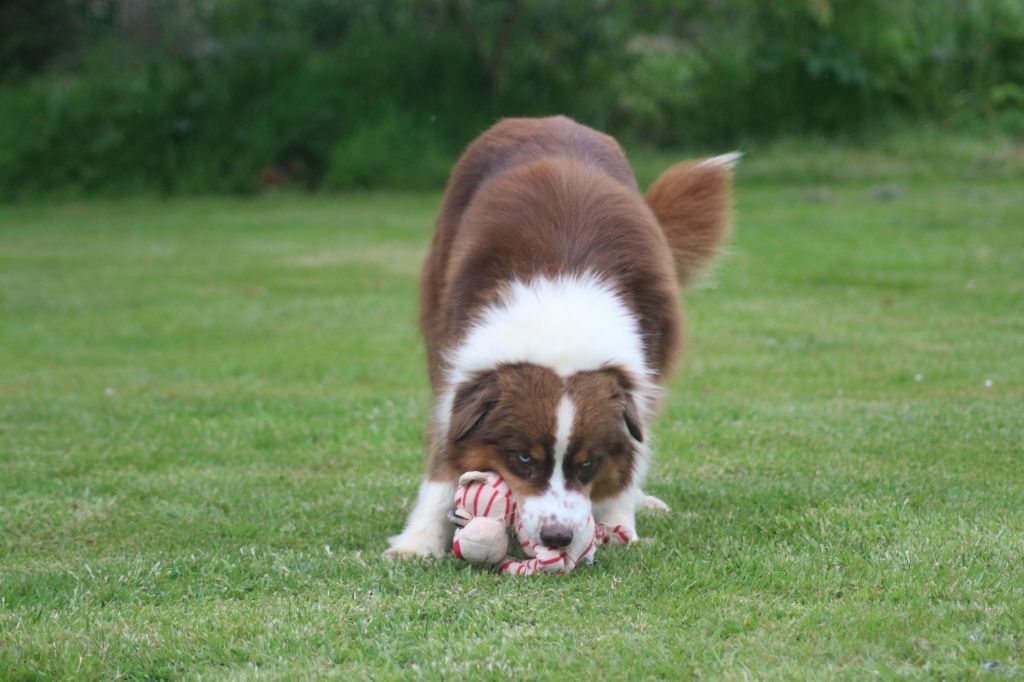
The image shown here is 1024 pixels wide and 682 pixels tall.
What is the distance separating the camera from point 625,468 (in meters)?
4.99

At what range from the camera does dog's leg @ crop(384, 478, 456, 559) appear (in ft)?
16.5

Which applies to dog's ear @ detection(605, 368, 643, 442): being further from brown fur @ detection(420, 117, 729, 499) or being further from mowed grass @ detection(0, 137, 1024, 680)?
mowed grass @ detection(0, 137, 1024, 680)

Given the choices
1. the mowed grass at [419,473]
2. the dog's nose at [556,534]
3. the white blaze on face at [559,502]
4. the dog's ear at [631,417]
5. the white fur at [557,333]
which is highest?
the white fur at [557,333]

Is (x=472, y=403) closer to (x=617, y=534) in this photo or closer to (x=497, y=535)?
(x=497, y=535)

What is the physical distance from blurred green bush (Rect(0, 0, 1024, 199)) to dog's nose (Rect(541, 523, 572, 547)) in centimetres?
1484

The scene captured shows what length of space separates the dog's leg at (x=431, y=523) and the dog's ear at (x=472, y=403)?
0.33 m

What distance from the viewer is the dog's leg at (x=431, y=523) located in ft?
16.5

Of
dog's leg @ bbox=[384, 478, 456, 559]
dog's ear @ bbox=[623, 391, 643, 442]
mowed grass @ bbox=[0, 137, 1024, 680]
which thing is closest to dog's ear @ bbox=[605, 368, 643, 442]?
dog's ear @ bbox=[623, 391, 643, 442]

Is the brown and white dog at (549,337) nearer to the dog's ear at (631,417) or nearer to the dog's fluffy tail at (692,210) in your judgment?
the dog's ear at (631,417)

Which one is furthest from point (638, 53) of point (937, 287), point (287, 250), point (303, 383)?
point (303, 383)

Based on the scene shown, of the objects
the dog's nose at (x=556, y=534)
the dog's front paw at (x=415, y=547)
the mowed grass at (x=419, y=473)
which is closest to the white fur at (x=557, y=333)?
the dog's front paw at (x=415, y=547)

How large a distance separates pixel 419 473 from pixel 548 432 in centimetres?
186

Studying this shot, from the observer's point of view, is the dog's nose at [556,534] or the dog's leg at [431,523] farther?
the dog's leg at [431,523]

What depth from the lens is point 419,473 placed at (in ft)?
20.9
